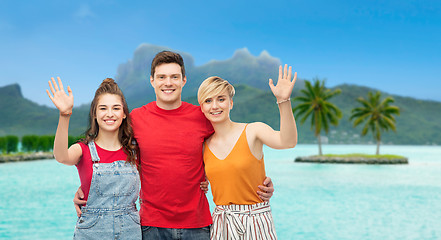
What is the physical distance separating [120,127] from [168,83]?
495 mm

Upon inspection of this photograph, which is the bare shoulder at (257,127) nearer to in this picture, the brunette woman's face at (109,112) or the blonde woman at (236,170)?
the blonde woman at (236,170)

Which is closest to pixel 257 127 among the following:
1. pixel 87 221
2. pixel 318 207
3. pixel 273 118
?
pixel 87 221

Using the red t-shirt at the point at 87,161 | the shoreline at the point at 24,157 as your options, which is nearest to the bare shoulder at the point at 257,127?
the red t-shirt at the point at 87,161

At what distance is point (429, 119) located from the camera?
12188cm

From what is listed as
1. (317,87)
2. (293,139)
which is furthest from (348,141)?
(293,139)

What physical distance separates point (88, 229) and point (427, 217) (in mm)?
13419

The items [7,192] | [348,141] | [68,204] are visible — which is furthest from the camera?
[348,141]

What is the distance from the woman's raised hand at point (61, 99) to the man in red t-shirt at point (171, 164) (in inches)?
22.2

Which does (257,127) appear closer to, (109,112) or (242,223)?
(242,223)

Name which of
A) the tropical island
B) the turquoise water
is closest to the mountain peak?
the tropical island

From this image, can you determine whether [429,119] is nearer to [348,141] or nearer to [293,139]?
[348,141]

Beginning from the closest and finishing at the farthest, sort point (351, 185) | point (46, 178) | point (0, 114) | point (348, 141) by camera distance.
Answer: point (351, 185), point (46, 178), point (348, 141), point (0, 114)

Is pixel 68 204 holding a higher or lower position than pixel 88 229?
lower

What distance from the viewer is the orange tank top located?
3010 millimetres
